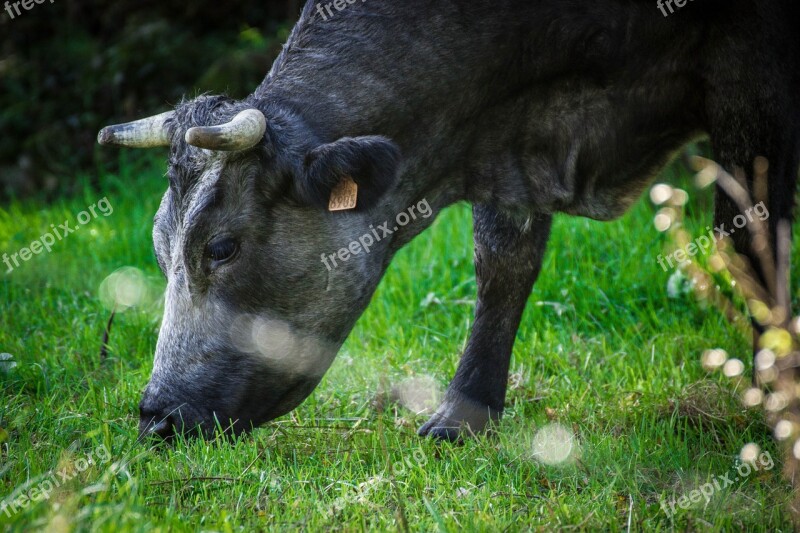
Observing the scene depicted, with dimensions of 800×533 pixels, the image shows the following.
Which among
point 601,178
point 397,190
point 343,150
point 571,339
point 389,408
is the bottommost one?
point 571,339

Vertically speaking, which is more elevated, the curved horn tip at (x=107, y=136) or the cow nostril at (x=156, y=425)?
the curved horn tip at (x=107, y=136)

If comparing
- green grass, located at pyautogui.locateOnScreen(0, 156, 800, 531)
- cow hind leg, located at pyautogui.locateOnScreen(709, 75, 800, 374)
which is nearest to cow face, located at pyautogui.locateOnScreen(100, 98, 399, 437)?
green grass, located at pyautogui.locateOnScreen(0, 156, 800, 531)

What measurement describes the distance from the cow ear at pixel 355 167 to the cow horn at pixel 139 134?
2.52 feet

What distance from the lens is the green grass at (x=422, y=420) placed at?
127 inches

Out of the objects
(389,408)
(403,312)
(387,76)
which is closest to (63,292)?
(403,312)

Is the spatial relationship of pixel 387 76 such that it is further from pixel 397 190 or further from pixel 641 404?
pixel 641 404

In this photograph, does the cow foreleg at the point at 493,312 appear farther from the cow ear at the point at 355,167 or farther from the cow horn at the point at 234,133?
the cow horn at the point at 234,133

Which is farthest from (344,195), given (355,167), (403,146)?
(403,146)

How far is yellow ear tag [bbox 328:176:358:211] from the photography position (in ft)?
12.2

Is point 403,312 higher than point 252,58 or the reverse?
the reverse

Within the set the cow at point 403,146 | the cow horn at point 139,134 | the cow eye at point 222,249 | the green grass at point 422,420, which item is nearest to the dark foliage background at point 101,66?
the green grass at point 422,420

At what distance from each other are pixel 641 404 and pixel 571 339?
105cm

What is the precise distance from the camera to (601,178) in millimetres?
4617

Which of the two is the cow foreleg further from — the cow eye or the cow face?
the cow eye
